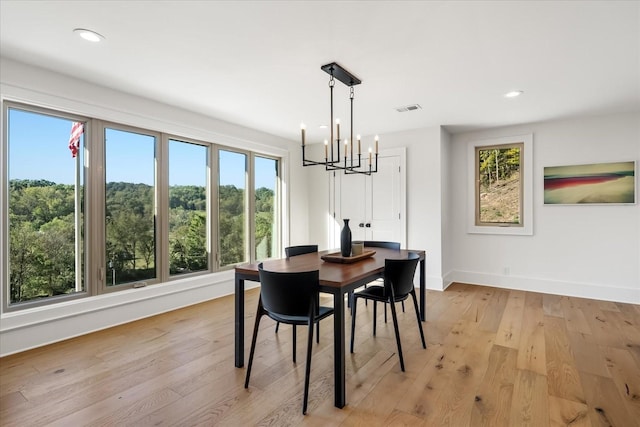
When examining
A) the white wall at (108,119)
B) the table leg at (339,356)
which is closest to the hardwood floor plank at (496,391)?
Answer: the table leg at (339,356)

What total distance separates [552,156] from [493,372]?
141 inches

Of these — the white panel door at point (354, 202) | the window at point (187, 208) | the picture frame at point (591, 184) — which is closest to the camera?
the window at point (187, 208)

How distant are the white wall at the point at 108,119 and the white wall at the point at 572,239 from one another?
3.72 metres

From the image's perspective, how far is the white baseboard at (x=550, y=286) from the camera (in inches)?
167

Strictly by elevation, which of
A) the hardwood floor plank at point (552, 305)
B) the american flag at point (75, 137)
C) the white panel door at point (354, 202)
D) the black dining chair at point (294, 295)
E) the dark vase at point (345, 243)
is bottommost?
the hardwood floor plank at point (552, 305)

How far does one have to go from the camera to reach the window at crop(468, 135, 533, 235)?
4.82m

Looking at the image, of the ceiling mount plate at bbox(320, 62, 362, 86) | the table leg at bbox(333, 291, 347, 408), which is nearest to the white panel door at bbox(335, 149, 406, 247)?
the ceiling mount plate at bbox(320, 62, 362, 86)

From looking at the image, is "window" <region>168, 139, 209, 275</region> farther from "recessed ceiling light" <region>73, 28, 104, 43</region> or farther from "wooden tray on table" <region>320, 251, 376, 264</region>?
"wooden tray on table" <region>320, 251, 376, 264</region>

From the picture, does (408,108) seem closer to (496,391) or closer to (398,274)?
(398,274)

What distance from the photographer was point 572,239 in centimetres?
454

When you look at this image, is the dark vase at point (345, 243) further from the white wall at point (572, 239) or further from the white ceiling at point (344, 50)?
the white wall at point (572, 239)

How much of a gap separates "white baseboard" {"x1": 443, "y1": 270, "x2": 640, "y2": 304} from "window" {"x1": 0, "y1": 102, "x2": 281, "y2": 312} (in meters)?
3.60

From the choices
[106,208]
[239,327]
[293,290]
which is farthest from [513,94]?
[106,208]

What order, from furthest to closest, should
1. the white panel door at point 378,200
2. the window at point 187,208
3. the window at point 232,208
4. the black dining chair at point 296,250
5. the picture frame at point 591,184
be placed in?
the white panel door at point 378,200 < the window at point 232,208 < the picture frame at point 591,184 < the window at point 187,208 < the black dining chair at point 296,250
